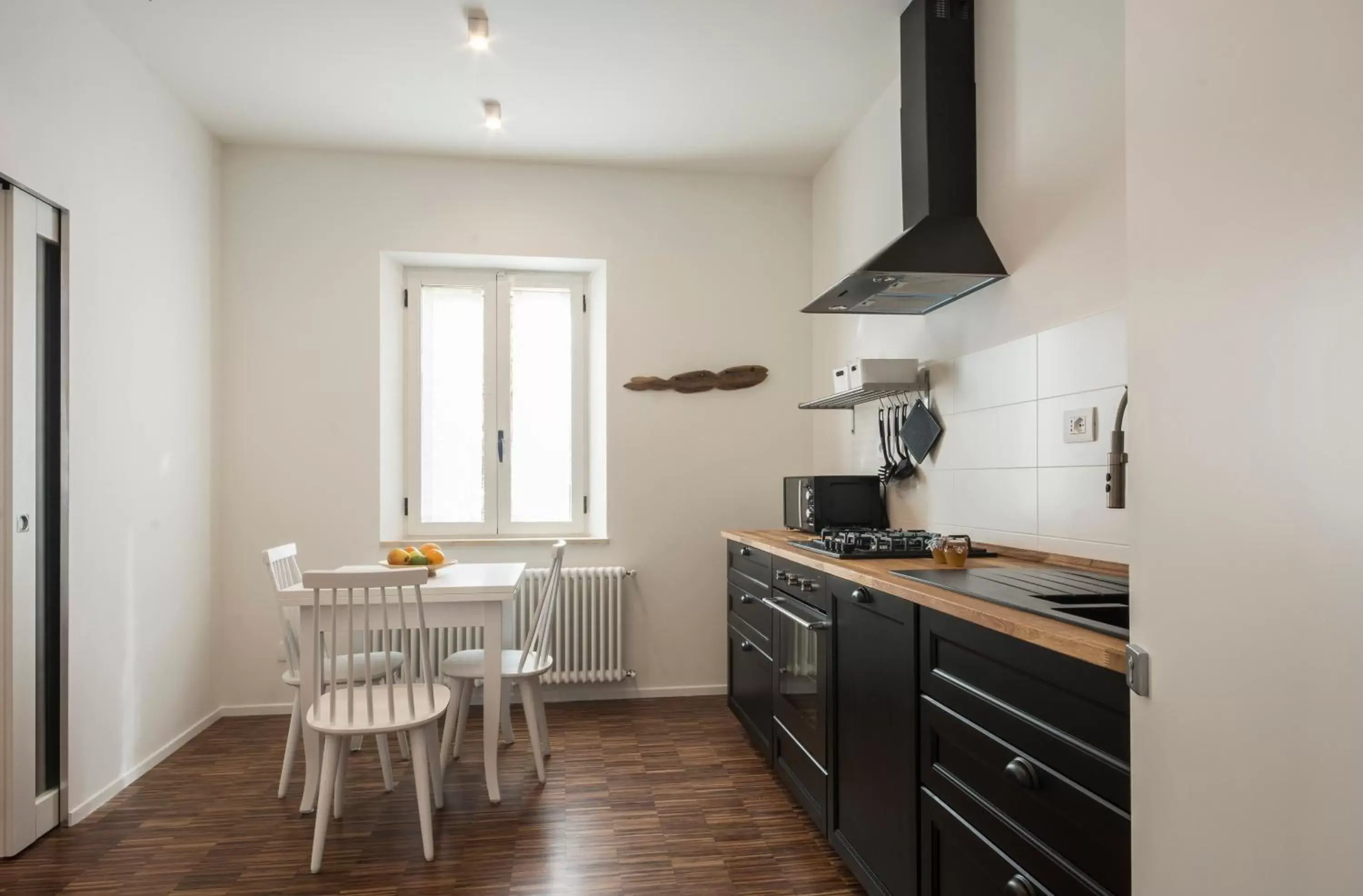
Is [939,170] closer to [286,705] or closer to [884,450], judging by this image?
[884,450]

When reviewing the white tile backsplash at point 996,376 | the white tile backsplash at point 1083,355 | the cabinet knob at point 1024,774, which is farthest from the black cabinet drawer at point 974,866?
the white tile backsplash at point 996,376

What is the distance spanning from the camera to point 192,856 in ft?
8.43

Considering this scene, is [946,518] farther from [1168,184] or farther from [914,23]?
[1168,184]

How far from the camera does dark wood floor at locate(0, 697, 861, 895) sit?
94.1 inches

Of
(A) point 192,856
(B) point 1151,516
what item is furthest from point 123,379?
(B) point 1151,516

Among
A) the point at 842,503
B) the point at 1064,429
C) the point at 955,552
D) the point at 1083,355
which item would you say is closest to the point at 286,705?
the point at 842,503

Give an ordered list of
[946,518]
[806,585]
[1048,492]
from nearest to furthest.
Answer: [1048,492]
[806,585]
[946,518]

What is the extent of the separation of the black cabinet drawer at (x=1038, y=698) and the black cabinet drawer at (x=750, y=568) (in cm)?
→ 145

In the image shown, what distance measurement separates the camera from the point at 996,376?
2.74m

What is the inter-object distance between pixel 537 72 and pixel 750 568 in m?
2.28

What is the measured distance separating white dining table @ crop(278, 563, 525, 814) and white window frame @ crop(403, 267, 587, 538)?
150cm

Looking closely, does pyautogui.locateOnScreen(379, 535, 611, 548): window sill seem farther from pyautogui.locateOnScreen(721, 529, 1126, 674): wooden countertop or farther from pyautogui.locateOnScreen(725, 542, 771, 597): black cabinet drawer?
pyautogui.locateOnScreen(721, 529, 1126, 674): wooden countertop

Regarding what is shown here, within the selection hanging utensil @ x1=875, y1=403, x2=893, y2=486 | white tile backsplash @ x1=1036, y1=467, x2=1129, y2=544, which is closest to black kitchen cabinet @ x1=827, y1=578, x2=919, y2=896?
white tile backsplash @ x1=1036, y1=467, x2=1129, y2=544

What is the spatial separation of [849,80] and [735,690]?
2.78 meters
